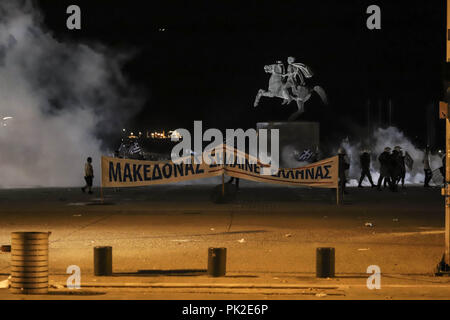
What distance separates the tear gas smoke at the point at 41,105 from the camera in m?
37.6

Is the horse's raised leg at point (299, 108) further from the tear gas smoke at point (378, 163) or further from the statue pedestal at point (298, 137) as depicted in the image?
the tear gas smoke at point (378, 163)

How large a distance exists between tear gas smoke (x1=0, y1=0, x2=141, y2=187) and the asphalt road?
1393 cm

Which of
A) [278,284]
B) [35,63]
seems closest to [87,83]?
[35,63]

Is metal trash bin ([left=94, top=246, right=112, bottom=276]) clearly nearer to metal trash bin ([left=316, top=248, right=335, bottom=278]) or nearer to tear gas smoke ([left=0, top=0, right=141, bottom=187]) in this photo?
metal trash bin ([left=316, top=248, right=335, bottom=278])

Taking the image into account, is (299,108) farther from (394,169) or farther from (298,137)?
(394,169)

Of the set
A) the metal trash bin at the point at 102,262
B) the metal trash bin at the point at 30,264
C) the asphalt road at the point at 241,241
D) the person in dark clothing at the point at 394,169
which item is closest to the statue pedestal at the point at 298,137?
the person in dark clothing at the point at 394,169

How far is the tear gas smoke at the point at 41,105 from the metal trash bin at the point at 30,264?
2579cm

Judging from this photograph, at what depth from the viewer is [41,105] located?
40.7 m

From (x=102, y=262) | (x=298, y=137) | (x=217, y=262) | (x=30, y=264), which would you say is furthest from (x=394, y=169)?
(x=30, y=264)

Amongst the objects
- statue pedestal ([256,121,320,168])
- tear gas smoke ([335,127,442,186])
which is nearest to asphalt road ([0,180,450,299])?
tear gas smoke ([335,127,442,186])

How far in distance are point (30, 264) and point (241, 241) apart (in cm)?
533

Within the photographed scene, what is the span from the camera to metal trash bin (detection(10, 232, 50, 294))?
8.23 metres

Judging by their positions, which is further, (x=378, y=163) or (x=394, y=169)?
(x=378, y=163)

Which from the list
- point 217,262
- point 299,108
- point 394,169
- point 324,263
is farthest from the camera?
point 299,108
